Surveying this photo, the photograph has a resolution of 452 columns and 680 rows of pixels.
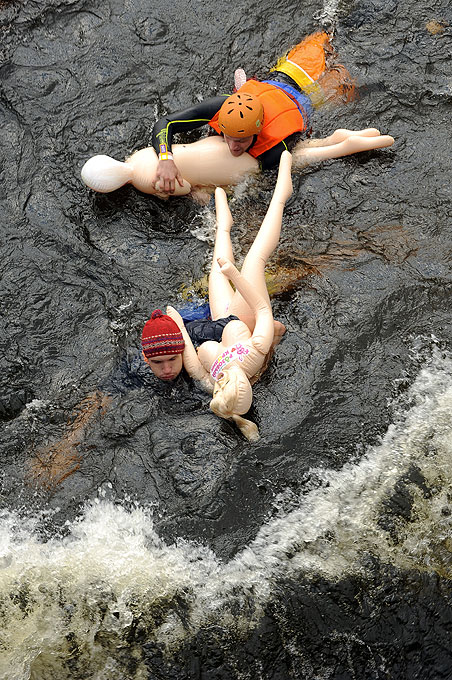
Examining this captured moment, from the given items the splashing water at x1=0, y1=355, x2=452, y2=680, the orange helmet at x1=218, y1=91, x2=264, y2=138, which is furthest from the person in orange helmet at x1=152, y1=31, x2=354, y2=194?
the splashing water at x1=0, y1=355, x2=452, y2=680

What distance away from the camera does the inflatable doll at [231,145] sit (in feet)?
19.9

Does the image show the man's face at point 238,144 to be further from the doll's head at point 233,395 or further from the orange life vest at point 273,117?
the doll's head at point 233,395

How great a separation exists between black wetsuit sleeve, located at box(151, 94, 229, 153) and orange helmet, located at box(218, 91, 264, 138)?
0.30m

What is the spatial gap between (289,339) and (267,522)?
1.37 meters

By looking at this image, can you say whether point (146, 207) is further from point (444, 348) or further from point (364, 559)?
Result: point (364, 559)

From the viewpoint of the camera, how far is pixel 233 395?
473cm

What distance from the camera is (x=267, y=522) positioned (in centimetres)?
478

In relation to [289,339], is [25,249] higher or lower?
higher

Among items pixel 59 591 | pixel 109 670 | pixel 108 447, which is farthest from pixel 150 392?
pixel 109 670

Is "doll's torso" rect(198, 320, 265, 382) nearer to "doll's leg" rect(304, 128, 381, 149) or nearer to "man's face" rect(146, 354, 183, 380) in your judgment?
"man's face" rect(146, 354, 183, 380)

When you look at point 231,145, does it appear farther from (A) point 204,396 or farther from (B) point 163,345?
(A) point 204,396

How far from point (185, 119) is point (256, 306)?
1.94 meters

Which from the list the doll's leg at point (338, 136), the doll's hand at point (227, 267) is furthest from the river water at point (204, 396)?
the doll's hand at point (227, 267)

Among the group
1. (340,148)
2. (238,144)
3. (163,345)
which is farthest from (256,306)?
(340,148)
